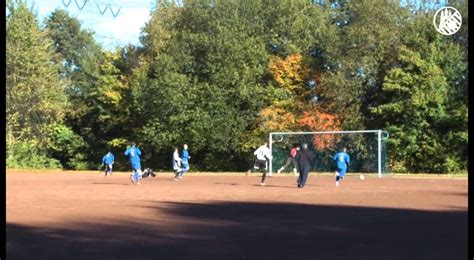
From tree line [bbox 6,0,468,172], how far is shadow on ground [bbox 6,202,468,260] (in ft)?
103

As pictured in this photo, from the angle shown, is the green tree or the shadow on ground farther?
the green tree

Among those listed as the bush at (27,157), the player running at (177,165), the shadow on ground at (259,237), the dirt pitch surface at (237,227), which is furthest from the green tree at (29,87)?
the shadow on ground at (259,237)

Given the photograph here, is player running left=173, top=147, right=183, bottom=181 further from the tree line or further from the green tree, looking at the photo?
the green tree

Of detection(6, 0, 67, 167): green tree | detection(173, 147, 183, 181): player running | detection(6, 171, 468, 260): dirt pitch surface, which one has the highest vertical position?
detection(6, 0, 67, 167): green tree

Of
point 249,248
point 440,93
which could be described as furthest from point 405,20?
point 249,248

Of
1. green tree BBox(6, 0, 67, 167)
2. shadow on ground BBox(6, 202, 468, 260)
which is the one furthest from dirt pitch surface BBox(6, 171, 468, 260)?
green tree BBox(6, 0, 67, 167)

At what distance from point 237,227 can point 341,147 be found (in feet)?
101

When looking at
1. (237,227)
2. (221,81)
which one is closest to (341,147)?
(221,81)

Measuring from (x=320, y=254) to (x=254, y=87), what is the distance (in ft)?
145

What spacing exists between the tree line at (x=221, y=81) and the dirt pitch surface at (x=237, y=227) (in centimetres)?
2778

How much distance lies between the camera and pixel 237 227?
12.9 meters

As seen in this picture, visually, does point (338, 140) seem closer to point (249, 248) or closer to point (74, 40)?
point (249, 248)

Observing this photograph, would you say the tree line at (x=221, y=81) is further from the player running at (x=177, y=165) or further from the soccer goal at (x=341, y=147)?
the player running at (x=177, y=165)

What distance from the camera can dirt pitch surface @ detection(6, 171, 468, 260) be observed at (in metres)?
9.79
